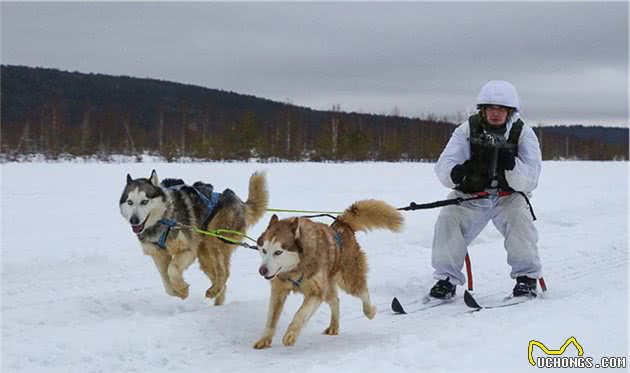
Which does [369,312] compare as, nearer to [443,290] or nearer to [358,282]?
[358,282]

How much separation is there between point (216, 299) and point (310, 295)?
1598 millimetres

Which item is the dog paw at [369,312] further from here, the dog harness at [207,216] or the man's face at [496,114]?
the man's face at [496,114]

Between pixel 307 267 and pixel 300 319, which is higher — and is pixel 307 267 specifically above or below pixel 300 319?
above

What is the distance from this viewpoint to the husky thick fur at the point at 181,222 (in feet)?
17.5

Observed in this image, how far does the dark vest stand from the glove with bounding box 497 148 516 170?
0.09 meters

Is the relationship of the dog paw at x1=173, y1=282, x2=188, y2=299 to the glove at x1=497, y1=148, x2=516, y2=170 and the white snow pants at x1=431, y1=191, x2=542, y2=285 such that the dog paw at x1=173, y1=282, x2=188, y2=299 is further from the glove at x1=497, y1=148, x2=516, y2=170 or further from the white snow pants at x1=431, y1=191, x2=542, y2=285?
the glove at x1=497, y1=148, x2=516, y2=170

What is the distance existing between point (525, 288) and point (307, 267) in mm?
2371

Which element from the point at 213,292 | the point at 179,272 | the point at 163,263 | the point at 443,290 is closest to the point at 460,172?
the point at 443,290

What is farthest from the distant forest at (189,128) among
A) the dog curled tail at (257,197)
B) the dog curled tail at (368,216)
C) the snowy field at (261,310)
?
the dog curled tail at (368,216)

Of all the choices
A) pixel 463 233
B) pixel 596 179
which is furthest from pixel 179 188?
pixel 596 179

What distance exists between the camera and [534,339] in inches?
149

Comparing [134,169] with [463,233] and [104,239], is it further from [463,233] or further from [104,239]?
[463,233]

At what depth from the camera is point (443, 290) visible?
A: 5.74 metres

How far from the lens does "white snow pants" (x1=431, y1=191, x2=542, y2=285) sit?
5.86 meters
